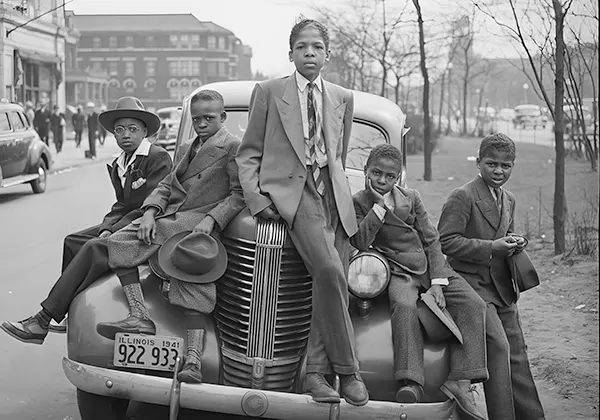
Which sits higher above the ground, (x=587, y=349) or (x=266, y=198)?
(x=266, y=198)

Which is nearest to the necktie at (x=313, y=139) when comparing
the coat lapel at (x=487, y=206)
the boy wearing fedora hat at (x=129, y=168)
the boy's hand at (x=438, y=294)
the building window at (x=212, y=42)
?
the boy's hand at (x=438, y=294)

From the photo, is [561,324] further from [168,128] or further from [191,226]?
[168,128]

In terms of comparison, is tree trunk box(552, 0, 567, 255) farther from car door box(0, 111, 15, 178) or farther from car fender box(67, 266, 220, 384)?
car door box(0, 111, 15, 178)

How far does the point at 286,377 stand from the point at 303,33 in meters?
1.76

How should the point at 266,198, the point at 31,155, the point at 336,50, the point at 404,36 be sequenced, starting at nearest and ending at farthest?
the point at 266,198 < the point at 31,155 < the point at 404,36 < the point at 336,50

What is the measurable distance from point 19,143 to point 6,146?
2.39ft

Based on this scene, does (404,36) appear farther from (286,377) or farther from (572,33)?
(286,377)

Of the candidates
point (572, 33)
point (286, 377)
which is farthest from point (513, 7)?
point (286, 377)

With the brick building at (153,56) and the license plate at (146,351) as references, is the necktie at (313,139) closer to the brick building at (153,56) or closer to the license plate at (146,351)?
the license plate at (146,351)

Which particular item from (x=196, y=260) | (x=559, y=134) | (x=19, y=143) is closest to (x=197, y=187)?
(x=196, y=260)

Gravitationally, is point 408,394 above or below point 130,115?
below

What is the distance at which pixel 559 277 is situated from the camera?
32.3 feet

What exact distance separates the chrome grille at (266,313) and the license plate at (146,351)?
Result: 0.85 ft

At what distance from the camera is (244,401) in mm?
4312
